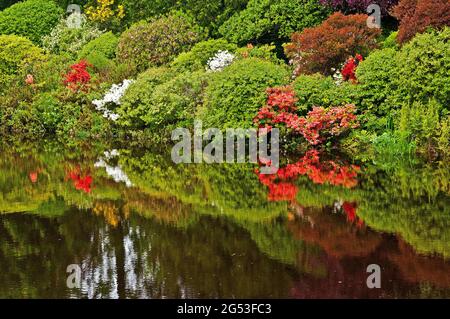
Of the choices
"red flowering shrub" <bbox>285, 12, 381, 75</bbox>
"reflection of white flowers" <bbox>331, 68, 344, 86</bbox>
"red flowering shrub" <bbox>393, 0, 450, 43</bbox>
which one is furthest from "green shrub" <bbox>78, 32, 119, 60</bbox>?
"red flowering shrub" <bbox>393, 0, 450, 43</bbox>

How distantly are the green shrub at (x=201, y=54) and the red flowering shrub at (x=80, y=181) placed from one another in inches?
302

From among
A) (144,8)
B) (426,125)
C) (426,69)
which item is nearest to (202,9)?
Result: (144,8)

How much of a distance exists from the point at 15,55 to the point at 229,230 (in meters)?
20.7

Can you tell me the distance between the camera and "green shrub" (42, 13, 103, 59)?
31203 mm

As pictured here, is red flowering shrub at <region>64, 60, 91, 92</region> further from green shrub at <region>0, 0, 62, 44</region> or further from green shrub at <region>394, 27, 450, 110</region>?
green shrub at <region>394, 27, 450, 110</region>

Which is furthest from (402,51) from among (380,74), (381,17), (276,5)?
(276,5)

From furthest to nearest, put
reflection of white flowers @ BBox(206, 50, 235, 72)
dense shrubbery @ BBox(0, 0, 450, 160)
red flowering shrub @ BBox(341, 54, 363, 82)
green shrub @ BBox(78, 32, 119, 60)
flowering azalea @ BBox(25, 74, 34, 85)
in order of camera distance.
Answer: green shrub @ BBox(78, 32, 119, 60) → flowering azalea @ BBox(25, 74, 34, 85) → reflection of white flowers @ BBox(206, 50, 235, 72) → red flowering shrub @ BBox(341, 54, 363, 82) → dense shrubbery @ BBox(0, 0, 450, 160)

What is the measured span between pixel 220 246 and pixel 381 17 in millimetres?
15827

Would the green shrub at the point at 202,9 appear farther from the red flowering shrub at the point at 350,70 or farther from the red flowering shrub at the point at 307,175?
the red flowering shrub at the point at 307,175

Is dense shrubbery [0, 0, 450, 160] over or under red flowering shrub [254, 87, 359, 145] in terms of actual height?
over

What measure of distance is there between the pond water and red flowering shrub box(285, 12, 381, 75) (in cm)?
429

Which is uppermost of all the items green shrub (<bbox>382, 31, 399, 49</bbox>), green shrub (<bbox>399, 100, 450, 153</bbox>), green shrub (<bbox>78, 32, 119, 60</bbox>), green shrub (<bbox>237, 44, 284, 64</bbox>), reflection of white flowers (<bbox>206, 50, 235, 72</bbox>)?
green shrub (<bbox>78, 32, 119, 60</bbox>)

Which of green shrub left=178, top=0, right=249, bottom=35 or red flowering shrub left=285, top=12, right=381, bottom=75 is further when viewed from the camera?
green shrub left=178, top=0, right=249, bottom=35

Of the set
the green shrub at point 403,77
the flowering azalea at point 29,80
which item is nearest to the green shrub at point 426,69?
the green shrub at point 403,77
